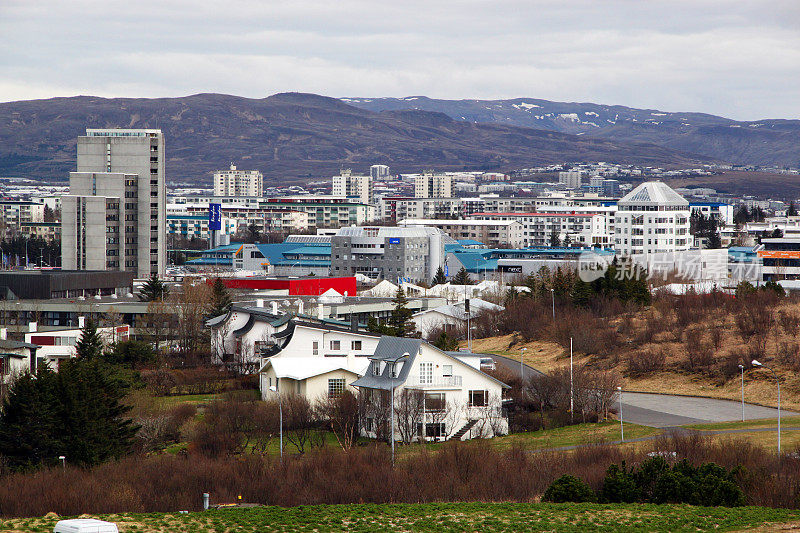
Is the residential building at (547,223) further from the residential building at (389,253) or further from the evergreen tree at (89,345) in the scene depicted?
the evergreen tree at (89,345)

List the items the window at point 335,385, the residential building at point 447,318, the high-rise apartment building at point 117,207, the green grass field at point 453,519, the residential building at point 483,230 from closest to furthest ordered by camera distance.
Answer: the green grass field at point 453,519, the window at point 335,385, the residential building at point 447,318, the high-rise apartment building at point 117,207, the residential building at point 483,230

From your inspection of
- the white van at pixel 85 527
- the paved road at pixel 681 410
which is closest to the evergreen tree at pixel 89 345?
the paved road at pixel 681 410

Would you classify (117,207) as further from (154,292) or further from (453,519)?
(453,519)

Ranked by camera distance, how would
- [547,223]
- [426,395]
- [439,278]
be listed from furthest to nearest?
[547,223]
[439,278]
[426,395]

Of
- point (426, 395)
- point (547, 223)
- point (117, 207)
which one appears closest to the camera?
point (426, 395)

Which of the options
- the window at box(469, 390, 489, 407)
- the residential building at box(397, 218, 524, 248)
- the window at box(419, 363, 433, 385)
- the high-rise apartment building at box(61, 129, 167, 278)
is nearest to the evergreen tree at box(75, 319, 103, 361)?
the window at box(419, 363, 433, 385)

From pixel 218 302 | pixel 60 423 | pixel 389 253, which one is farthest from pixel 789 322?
pixel 389 253
